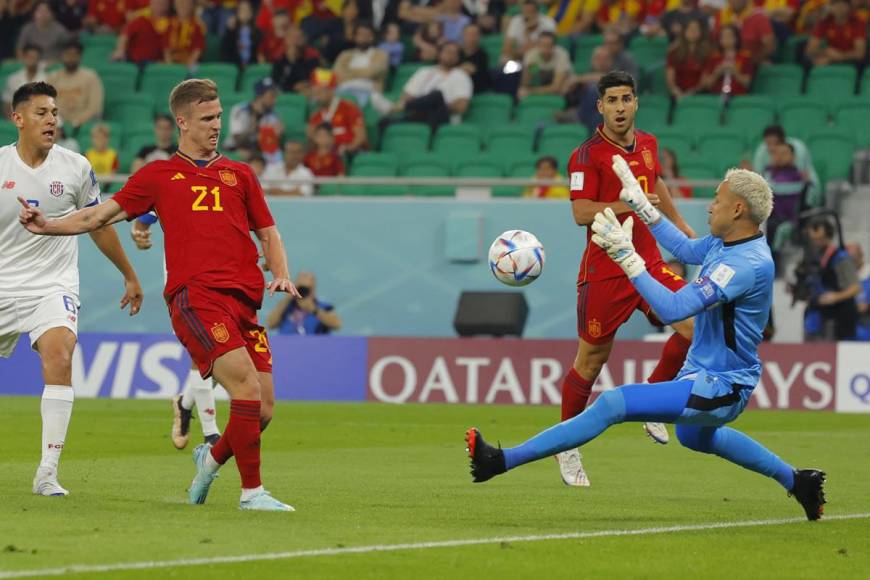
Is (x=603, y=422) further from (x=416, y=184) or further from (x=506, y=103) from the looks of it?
(x=506, y=103)

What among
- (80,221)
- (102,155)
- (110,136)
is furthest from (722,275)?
(110,136)

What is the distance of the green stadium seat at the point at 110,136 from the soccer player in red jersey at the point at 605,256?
12834 mm

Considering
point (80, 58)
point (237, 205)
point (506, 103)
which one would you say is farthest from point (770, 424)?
point (80, 58)

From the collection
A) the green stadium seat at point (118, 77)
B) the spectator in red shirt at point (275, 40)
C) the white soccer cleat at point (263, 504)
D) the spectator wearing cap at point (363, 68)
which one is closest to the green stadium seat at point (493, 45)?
the spectator wearing cap at point (363, 68)

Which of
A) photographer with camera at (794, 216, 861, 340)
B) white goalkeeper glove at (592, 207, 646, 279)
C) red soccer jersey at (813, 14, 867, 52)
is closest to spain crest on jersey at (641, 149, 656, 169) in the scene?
white goalkeeper glove at (592, 207, 646, 279)

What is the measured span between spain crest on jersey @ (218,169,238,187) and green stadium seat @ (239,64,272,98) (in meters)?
14.9

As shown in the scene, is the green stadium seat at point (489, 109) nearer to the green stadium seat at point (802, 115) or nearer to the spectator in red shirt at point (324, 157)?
the spectator in red shirt at point (324, 157)

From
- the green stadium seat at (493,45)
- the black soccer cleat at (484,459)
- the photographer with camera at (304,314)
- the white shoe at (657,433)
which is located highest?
the green stadium seat at (493,45)

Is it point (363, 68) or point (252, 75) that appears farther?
point (252, 75)

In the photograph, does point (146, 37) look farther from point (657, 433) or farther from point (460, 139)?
point (657, 433)

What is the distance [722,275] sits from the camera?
313 inches

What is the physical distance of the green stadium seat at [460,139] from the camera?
843 inches

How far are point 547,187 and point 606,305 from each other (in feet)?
32.5

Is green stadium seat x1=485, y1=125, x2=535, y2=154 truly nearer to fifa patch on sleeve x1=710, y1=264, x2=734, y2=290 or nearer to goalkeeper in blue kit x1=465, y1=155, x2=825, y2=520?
goalkeeper in blue kit x1=465, y1=155, x2=825, y2=520
